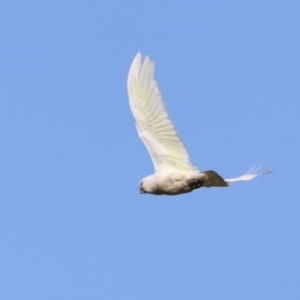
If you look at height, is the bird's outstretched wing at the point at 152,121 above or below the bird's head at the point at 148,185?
above

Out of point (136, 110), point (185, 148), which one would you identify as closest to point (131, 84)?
point (136, 110)

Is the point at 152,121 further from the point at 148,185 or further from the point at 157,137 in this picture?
the point at 148,185

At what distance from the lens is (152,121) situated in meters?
9.16

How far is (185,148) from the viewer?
9.02 meters

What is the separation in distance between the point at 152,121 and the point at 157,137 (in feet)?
0.64

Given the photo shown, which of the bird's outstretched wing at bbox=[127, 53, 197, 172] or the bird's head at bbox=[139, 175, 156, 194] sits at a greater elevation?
the bird's outstretched wing at bbox=[127, 53, 197, 172]

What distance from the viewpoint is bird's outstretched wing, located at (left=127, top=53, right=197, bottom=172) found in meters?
8.98

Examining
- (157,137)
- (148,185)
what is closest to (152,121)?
(157,137)

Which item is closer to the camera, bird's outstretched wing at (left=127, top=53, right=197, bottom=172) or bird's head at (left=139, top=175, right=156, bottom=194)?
bird's outstretched wing at (left=127, top=53, right=197, bottom=172)

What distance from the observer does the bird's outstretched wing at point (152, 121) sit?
8977mm

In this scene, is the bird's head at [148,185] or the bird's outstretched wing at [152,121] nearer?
the bird's outstretched wing at [152,121]

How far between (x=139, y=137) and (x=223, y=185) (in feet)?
4.29

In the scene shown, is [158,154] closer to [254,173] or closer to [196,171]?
[196,171]

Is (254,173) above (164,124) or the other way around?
the other way around
